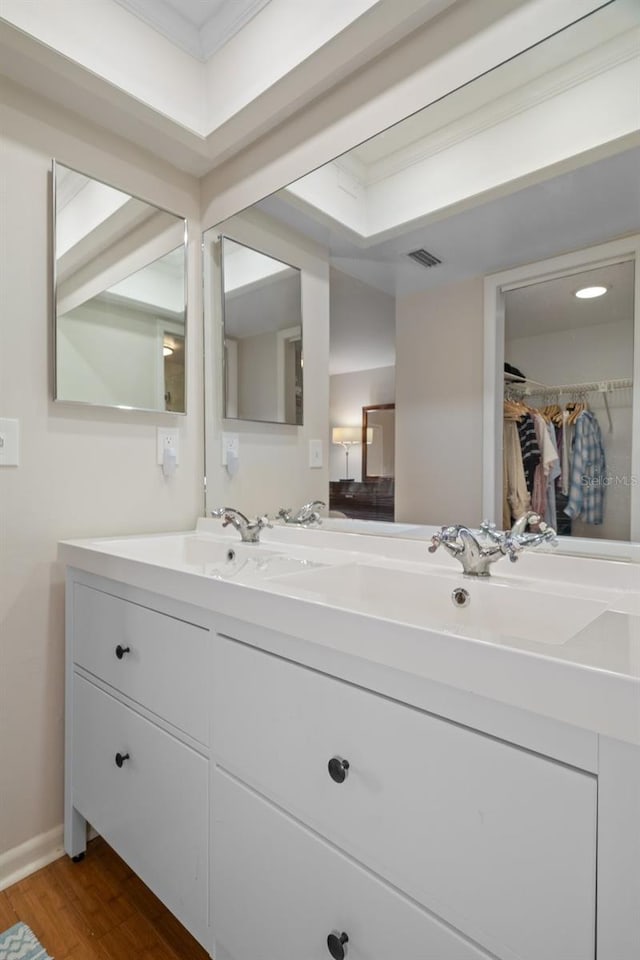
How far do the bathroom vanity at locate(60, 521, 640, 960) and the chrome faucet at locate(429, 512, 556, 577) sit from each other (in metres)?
0.06

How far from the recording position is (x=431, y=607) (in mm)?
1064

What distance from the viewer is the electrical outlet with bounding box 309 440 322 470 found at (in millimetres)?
1575

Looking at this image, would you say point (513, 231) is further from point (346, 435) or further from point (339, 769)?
point (339, 769)

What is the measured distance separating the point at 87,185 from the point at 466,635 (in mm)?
1676

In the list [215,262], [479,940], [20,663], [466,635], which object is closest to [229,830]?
[479,940]

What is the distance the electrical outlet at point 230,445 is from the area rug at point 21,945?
53.4 inches

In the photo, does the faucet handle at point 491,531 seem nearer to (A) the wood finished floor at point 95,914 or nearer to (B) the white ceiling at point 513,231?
(B) the white ceiling at point 513,231

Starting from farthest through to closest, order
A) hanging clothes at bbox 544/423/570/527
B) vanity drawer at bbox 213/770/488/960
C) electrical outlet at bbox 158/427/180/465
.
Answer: electrical outlet at bbox 158/427/180/465, hanging clothes at bbox 544/423/570/527, vanity drawer at bbox 213/770/488/960

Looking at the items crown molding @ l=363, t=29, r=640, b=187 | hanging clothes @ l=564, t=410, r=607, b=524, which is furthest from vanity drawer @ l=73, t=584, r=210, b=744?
crown molding @ l=363, t=29, r=640, b=187

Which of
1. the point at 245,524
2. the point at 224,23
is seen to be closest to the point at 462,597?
the point at 245,524

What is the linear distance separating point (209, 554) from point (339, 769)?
0.91m

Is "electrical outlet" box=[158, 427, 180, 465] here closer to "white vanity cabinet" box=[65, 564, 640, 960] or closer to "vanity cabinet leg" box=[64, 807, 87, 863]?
"white vanity cabinet" box=[65, 564, 640, 960]

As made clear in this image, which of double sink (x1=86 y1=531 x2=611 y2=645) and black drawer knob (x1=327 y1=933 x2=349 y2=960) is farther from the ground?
double sink (x1=86 y1=531 x2=611 y2=645)

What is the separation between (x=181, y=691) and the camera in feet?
3.57
